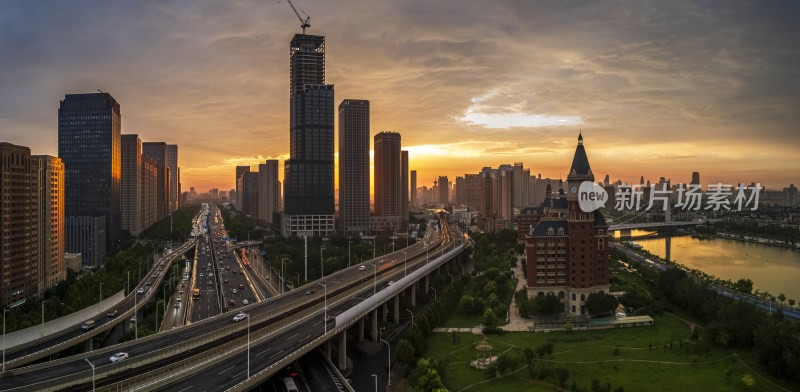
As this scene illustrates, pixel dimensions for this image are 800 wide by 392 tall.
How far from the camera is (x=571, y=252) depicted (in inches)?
1548

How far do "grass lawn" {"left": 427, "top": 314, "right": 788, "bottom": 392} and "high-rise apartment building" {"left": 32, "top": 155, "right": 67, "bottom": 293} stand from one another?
3643cm

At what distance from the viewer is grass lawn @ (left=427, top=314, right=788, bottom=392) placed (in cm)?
2428

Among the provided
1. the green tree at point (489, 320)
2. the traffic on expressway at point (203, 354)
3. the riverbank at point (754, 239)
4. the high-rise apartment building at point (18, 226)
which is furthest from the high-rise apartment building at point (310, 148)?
the riverbank at point (754, 239)

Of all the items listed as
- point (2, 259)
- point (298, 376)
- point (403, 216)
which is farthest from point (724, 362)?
point (403, 216)

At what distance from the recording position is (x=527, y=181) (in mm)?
185625

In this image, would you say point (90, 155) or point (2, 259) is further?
point (90, 155)

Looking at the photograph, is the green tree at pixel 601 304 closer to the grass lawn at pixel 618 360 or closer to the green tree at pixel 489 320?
the grass lawn at pixel 618 360

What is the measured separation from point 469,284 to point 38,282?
37.4 meters

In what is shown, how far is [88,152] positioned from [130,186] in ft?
47.9

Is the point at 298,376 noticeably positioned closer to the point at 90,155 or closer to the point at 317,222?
the point at 317,222

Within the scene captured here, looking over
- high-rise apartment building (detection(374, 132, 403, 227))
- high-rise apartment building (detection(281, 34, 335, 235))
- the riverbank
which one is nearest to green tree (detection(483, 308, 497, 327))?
high-rise apartment building (detection(281, 34, 335, 235))

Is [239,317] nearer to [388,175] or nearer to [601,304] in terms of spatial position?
[601,304]

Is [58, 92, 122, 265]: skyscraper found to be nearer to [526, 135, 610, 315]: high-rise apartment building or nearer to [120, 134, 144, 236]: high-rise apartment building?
[120, 134, 144, 236]: high-rise apartment building

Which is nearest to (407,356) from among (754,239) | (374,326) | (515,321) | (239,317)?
(374,326)
